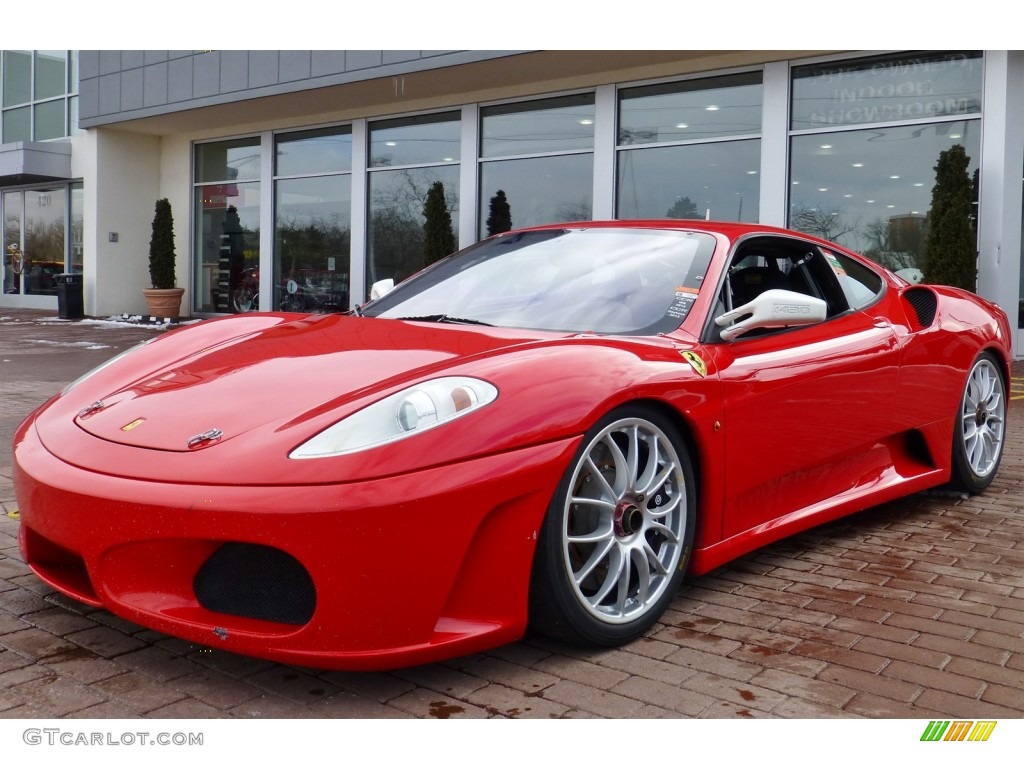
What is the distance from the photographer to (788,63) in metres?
12.3

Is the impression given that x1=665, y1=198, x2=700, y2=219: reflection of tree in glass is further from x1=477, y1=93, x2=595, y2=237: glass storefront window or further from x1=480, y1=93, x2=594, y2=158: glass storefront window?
x1=480, y1=93, x2=594, y2=158: glass storefront window

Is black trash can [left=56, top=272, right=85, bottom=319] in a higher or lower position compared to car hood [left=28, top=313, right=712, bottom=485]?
higher

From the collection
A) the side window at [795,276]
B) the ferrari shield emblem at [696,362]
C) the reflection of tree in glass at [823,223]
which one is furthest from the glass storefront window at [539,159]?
the ferrari shield emblem at [696,362]

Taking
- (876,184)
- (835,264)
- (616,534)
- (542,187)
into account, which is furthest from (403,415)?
(542,187)

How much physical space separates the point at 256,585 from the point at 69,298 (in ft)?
62.9

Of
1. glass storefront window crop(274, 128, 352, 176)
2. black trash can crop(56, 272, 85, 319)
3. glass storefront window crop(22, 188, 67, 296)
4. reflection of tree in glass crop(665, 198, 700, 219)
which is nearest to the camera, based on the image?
reflection of tree in glass crop(665, 198, 700, 219)

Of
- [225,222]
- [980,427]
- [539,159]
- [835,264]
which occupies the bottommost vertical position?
[980,427]

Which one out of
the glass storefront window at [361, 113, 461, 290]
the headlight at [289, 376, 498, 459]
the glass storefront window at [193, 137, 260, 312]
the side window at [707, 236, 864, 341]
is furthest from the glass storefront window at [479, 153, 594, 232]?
the headlight at [289, 376, 498, 459]

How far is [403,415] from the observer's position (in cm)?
243

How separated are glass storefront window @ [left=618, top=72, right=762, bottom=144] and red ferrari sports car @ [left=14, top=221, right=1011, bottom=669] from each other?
9.36 m

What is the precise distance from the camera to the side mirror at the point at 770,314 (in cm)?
318

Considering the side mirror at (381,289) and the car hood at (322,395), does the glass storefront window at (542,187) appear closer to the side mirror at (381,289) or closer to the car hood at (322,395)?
the side mirror at (381,289)

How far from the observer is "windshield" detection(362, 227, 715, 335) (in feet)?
10.6

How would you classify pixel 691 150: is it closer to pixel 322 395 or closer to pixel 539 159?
pixel 539 159
